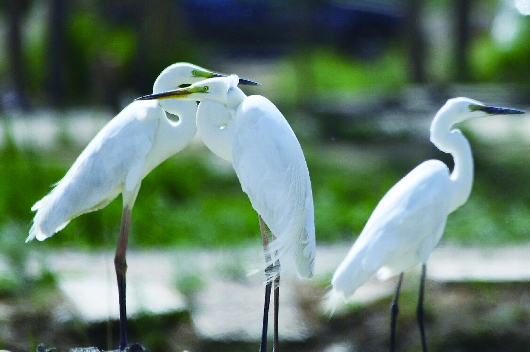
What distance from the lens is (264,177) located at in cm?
423

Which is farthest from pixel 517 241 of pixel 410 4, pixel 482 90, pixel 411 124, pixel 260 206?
pixel 410 4

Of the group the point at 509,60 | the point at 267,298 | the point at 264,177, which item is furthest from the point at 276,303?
the point at 509,60

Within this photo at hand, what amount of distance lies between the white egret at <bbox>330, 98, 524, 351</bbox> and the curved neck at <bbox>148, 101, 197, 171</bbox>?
3.00 ft

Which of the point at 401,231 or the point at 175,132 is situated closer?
Result: the point at 401,231

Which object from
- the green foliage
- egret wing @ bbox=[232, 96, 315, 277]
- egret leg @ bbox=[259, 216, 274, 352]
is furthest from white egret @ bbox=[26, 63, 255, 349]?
the green foliage

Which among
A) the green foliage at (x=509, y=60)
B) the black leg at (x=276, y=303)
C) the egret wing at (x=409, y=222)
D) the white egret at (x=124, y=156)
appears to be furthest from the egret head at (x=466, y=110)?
the green foliage at (x=509, y=60)

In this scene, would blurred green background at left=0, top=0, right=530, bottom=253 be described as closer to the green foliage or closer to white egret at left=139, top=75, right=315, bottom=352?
the green foliage

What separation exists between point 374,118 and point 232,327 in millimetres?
6003

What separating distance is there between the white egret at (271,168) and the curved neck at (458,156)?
2.56ft

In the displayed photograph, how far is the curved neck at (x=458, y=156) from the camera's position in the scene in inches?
181

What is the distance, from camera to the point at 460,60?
48.2ft

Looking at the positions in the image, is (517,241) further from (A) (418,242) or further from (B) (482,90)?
(B) (482,90)

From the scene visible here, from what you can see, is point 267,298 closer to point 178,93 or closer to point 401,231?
point 401,231

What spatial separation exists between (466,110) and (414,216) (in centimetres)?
66
